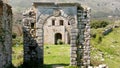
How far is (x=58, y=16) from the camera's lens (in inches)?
1140

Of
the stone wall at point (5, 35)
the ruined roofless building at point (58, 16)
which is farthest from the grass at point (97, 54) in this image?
the stone wall at point (5, 35)

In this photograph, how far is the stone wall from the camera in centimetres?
2403

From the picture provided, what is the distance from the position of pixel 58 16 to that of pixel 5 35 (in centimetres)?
491

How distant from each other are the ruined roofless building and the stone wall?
5.85 feet

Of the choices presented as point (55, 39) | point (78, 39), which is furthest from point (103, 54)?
point (55, 39)

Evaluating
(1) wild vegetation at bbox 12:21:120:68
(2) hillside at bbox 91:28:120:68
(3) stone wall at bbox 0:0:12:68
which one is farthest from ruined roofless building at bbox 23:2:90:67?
(2) hillside at bbox 91:28:120:68

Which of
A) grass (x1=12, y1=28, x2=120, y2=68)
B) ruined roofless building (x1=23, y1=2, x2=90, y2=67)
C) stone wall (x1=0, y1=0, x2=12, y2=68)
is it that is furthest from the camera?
grass (x1=12, y1=28, x2=120, y2=68)

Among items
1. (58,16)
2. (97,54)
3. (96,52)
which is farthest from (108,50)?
(58,16)

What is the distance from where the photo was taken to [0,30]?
2372cm

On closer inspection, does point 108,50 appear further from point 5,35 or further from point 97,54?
point 5,35

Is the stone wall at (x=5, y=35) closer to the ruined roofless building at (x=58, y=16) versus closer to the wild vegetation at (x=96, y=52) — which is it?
the ruined roofless building at (x=58, y=16)

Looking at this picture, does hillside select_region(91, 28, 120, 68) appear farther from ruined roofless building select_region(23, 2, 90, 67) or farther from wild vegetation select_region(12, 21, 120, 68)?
ruined roofless building select_region(23, 2, 90, 67)

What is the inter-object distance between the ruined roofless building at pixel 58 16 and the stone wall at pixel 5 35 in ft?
5.85

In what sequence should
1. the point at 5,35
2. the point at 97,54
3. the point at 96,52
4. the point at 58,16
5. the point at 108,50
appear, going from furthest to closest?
the point at 108,50
the point at 96,52
the point at 97,54
the point at 58,16
the point at 5,35
